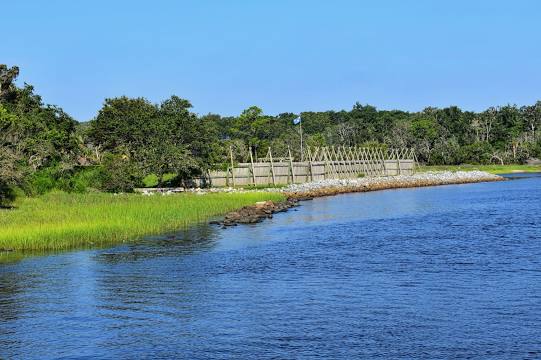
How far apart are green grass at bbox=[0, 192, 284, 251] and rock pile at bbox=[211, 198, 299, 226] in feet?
5.03

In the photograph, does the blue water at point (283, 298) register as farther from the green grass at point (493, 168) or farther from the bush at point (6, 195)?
the green grass at point (493, 168)

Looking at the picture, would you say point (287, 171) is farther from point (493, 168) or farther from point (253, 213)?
point (493, 168)

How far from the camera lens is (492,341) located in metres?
15.5

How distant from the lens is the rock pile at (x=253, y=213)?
42406 millimetres

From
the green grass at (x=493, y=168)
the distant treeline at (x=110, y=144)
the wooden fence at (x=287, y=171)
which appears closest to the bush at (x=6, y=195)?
the distant treeline at (x=110, y=144)

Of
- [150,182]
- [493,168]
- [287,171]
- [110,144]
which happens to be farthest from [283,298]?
[493,168]

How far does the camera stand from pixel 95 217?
117 feet

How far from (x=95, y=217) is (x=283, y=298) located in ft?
59.2

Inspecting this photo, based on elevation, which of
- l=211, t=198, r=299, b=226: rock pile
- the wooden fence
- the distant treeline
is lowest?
l=211, t=198, r=299, b=226: rock pile

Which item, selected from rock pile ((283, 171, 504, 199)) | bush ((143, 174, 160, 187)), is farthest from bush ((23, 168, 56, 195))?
rock pile ((283, 171, 504, 199))

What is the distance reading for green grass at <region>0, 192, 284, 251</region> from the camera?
30.8 metres

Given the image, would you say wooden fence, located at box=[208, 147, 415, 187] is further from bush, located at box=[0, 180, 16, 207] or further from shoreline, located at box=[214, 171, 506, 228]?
bush, located at box=[0, 180, 16, 207]

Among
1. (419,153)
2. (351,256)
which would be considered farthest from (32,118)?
(419,153)

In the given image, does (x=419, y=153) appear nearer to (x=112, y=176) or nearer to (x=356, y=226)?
(x=112, y=176)
